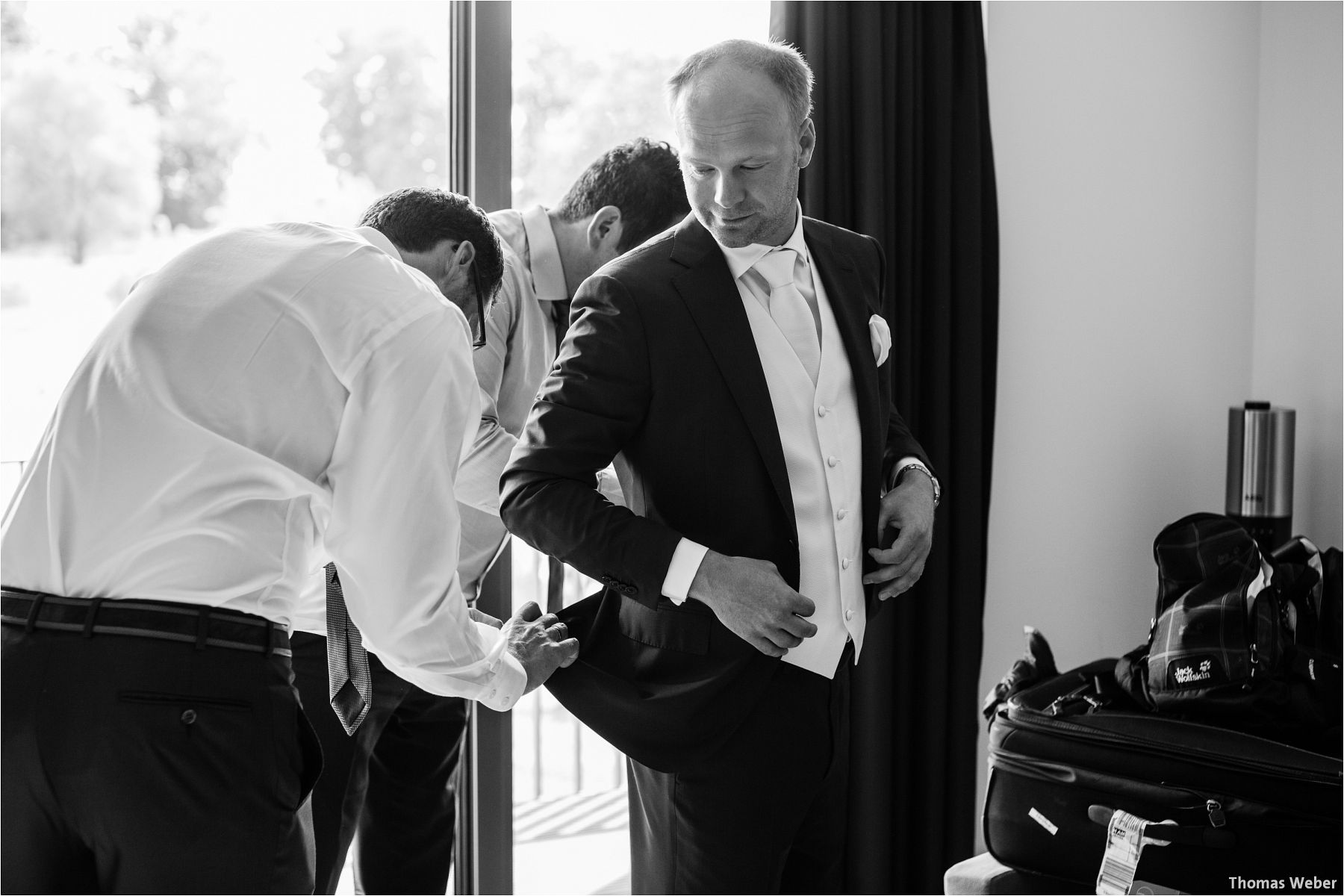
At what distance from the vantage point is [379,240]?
155 cm

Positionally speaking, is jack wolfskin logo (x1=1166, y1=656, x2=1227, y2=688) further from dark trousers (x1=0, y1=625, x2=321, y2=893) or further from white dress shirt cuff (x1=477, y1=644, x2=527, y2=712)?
dark trousers (x1=0, y1=625, x2=321, y2=893)

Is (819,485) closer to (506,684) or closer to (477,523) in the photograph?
(506,684)

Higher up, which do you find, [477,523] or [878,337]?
[878,337]

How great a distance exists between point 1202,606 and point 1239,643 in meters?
0.10

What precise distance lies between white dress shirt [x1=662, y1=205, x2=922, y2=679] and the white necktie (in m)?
0.01

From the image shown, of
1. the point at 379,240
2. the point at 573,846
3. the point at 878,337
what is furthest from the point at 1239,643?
the point at 573,846

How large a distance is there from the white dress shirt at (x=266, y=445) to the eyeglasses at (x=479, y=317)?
215mm

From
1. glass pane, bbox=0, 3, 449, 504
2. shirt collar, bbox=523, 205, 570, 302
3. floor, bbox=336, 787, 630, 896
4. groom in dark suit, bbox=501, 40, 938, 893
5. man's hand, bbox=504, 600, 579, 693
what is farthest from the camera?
floor, bbox=336, 787, 630, 896

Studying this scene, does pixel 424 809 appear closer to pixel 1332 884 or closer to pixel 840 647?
pixel 840 647

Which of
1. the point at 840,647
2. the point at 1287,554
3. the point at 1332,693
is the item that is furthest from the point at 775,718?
the point at 1287,554

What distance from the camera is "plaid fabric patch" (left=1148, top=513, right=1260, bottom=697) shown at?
7.07 ft

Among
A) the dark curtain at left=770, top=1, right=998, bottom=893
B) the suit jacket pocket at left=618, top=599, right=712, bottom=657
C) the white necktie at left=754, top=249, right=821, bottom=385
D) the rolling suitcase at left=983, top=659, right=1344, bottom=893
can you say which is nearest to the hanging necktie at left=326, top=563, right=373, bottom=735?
the suit jacket pocket at left=618, top=599, right=712, bottom=657

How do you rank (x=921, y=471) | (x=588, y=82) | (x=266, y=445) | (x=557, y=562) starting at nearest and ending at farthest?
(x=266, y=445), (x=921, y=471), (x=557, y=562), (x=588, y=82)

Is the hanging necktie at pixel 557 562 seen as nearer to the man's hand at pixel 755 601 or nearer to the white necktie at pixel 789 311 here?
the white necktie at pixel 789 311
